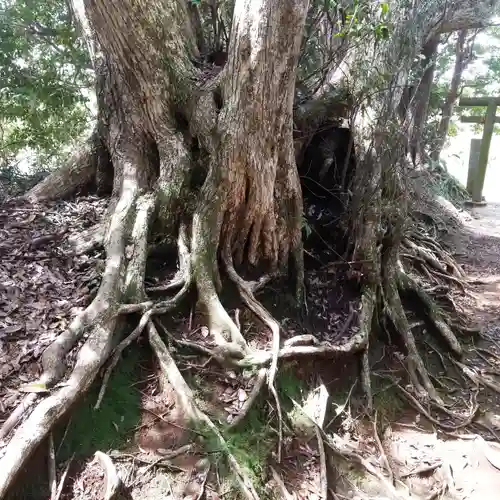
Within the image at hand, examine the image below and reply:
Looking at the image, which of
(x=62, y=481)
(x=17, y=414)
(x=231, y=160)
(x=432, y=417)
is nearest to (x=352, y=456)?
(x=432, y=417)

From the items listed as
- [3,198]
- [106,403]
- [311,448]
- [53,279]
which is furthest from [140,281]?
[3,198]

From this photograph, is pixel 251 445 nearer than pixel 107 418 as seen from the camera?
No

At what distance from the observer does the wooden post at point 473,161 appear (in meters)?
11.0

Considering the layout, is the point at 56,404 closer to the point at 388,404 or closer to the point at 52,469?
the point at 52,469

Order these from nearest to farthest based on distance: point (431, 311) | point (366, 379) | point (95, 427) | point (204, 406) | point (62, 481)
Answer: point (62, 481), point (95, 427), point (204, 406), point (366, 379), point (431, 311)

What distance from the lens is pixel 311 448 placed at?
11.0ft

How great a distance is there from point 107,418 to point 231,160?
200cm

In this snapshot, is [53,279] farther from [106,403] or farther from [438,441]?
[438,441]

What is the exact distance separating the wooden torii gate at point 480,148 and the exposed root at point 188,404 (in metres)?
9.44

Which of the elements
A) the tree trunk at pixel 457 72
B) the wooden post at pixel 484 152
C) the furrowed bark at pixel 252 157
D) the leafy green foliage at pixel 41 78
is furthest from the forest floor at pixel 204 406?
the tree trunk at pixel 457 72

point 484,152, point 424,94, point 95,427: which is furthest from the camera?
point 484,152

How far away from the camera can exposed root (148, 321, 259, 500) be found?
9.19 feet

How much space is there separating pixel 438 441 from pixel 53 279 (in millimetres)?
3180

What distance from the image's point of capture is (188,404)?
302 centimetres
